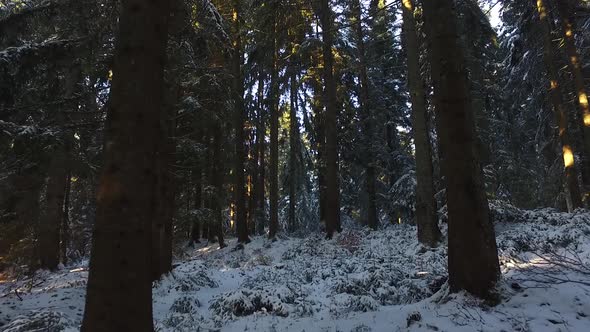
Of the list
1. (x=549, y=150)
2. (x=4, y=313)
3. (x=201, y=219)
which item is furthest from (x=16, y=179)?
(x=549, y=150)

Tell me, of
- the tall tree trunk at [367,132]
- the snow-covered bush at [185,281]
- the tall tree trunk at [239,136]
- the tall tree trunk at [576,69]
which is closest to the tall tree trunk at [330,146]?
the tall tree trunk at [367,132]

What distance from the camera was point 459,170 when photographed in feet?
16.5

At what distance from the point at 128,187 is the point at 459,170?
3717 mm

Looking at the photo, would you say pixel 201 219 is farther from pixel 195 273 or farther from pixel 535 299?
pixel 535 299

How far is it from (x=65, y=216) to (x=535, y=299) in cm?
1944

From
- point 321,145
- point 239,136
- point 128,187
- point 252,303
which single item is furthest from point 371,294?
point 321,145

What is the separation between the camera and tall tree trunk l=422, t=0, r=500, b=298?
4.85m

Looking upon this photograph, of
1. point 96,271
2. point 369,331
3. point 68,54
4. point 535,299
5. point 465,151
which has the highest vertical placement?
point 68,54

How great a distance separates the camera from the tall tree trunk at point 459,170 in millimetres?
4848

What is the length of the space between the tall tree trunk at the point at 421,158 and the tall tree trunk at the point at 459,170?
620 cm

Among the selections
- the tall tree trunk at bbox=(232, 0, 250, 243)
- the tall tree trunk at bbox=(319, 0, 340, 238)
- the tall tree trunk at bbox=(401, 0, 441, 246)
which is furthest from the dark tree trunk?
the tall tree trunk at bbox=(401, 0, 441, 246)

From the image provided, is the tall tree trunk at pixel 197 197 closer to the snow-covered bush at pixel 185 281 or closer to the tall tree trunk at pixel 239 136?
the tall tree trunk at pixel 239 136

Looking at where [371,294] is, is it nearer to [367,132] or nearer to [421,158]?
[421,158]

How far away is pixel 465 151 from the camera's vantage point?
5.03 m
